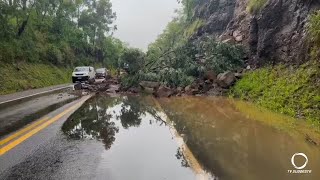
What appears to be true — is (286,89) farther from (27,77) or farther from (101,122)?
(27,77)

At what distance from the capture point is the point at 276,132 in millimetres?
9305

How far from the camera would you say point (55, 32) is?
43.7 m

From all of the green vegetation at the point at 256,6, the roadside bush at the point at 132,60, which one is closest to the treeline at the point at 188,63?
the roadside bush at the point at 132,60

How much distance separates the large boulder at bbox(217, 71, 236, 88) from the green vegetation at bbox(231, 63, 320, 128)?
0.51 metres

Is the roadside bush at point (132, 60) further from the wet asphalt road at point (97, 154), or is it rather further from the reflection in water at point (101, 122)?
the wet asphalt road at point (97, 154)

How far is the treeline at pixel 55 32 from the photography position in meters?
29.2

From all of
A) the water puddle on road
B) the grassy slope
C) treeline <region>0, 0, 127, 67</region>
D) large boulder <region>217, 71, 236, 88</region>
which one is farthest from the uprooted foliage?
the water puddle on road

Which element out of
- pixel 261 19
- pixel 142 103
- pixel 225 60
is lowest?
pixel 142 103

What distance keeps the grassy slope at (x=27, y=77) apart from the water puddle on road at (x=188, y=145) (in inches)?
580

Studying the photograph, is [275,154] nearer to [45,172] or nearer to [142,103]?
[45,172]

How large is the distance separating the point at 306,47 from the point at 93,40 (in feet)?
165

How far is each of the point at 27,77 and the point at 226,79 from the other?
17.7 m

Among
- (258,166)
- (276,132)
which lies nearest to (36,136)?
(258,166)

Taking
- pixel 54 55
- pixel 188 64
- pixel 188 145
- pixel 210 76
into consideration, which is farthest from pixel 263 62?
pixel 54 55
